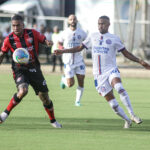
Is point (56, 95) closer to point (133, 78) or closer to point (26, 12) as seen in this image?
point (133, 78)

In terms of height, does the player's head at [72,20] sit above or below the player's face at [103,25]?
below

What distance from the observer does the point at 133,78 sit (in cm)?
2358

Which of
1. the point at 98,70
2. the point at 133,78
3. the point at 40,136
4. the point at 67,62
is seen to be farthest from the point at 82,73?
the point at 133,78

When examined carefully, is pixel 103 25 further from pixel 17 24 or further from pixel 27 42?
pixel 17 24

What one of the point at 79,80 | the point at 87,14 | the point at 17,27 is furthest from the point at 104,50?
the point at 87,14

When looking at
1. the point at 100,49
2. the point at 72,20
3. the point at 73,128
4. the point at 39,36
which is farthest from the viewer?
the point at 72,20

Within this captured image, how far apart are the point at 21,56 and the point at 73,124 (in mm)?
1904

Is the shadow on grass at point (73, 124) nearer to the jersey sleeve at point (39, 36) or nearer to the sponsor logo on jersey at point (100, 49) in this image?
the sponsor logo on jersey at point (100, 49)

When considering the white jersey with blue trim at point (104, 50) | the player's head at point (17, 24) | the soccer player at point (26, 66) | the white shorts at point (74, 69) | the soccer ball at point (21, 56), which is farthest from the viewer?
the white shorts at point (74, 69)

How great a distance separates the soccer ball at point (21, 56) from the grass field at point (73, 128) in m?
1.25

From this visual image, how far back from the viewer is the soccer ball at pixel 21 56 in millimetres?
10145

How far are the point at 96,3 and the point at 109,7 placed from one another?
1.34 metres

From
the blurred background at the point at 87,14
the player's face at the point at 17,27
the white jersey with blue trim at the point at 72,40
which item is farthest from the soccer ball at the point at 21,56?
the blurred background at the point at 87,14

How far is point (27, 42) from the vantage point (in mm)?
10453
